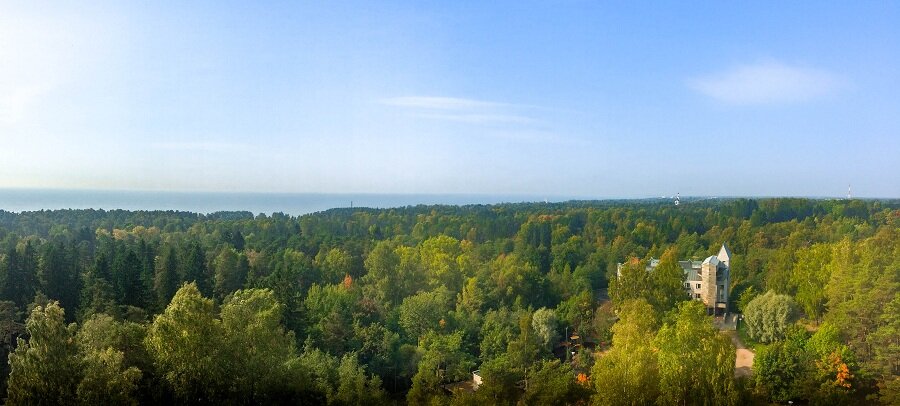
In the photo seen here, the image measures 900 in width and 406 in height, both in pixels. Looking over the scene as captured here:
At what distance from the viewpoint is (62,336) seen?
13016 mm

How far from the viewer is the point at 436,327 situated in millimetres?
25203

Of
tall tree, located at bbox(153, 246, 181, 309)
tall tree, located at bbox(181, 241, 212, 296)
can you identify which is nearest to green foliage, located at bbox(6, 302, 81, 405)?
tall tree, located at bbox(153, 246, 181, 309)

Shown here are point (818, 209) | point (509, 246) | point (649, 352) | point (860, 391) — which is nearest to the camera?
point (649, 352)

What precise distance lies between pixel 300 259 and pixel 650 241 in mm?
30195

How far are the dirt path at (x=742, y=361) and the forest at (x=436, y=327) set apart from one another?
1.45ft

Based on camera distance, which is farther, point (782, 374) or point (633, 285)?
point (633, 285)

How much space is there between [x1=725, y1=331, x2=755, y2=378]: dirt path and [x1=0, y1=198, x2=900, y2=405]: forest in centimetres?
44

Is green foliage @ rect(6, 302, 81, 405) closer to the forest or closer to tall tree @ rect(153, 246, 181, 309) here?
the forest

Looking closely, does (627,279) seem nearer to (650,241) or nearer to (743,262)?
(743,262)

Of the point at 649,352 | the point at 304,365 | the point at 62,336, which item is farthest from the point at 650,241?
the point at 62,336

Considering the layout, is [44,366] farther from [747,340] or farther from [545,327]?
[747,340]

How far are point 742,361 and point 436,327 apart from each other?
12.3m

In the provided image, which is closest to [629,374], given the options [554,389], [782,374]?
[554,389]

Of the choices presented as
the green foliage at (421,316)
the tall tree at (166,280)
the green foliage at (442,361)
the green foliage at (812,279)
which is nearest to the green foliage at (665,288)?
the green foliage at (812,279)
